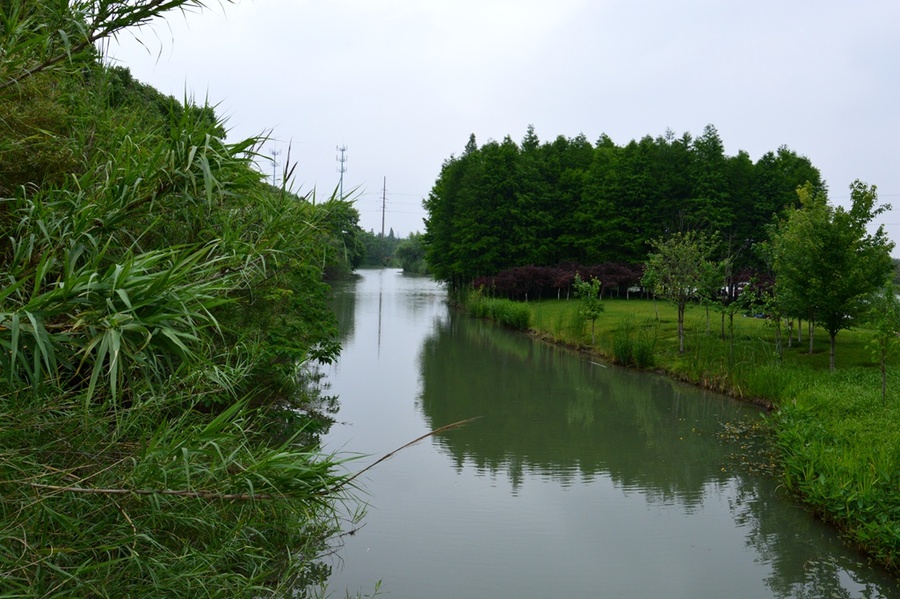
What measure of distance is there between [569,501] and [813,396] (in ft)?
14.5

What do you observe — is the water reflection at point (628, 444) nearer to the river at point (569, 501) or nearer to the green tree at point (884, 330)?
the river at point (569, 501)

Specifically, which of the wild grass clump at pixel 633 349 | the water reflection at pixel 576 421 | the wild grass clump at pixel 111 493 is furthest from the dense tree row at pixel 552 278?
the wild grass clump at pixel 111 493

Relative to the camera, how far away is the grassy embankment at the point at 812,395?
6969mm

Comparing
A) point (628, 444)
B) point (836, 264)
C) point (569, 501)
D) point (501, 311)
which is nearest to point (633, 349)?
point (836, 264)

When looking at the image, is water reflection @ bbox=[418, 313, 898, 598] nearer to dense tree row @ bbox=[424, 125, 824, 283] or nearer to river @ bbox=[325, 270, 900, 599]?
river @ bbox=[325, 270, 900, 599]

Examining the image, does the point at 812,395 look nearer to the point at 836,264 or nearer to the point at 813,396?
the point at 813,396

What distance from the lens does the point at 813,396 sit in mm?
10844

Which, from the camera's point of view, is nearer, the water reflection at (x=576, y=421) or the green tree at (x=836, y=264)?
the water reflection at (x=576, y=421)

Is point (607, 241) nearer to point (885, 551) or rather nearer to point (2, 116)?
point (885, 551)

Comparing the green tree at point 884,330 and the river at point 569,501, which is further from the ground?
the green tree at point 884,330

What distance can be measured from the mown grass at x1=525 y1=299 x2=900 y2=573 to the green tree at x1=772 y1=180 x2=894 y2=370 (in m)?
0.72

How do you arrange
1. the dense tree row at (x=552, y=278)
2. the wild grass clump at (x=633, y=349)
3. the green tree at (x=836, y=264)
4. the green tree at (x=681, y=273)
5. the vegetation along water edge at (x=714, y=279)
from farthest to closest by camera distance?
the dense tree row at (x=552, y=278)
the green tree at (x=681, y=273)
the wild grass clump at (x=633, y=349)
the green tree at (x=836, y=264)
the vegetation along water edge at (x=714, y=279)

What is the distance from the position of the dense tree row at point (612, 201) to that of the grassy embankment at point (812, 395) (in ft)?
45.2

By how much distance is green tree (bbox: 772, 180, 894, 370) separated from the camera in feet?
44.4
